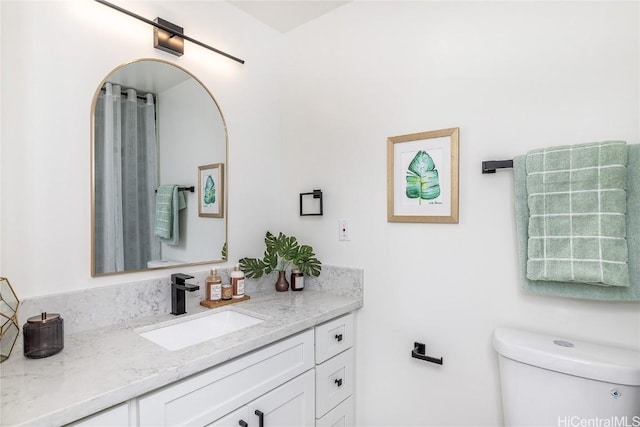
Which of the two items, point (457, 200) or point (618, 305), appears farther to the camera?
point (457, 200)

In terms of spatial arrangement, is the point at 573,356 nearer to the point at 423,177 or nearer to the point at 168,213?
the point at 423,177

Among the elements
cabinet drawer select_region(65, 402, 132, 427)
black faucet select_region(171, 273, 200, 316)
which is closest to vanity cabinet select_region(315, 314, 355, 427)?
black faucet select_region(171, 273, 200, 316)

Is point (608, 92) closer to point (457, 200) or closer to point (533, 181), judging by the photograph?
point (533, 181)

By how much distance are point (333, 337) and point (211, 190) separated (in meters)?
0.96

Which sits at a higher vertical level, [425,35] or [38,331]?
[425,35]

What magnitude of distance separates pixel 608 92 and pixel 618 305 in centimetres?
75

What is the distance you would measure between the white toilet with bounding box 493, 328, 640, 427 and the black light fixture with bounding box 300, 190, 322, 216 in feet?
3.58

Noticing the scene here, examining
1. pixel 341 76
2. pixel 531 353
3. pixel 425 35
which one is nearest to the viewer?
pixel 531 353

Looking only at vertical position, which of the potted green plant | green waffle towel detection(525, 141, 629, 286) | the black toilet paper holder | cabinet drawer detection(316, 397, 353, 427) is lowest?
cabinet drawer detection(316, 397, 353, 427)

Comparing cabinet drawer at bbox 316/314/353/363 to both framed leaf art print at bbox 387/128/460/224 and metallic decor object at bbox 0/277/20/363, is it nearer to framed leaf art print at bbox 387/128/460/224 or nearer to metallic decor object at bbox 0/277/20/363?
framed leaf art print at bbox 387/128/460/224

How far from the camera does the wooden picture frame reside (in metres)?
1.70

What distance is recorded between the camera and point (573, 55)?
4.12 feet

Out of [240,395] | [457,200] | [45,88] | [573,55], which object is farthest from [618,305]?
[45,88]

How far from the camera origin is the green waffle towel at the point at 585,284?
1106mm
